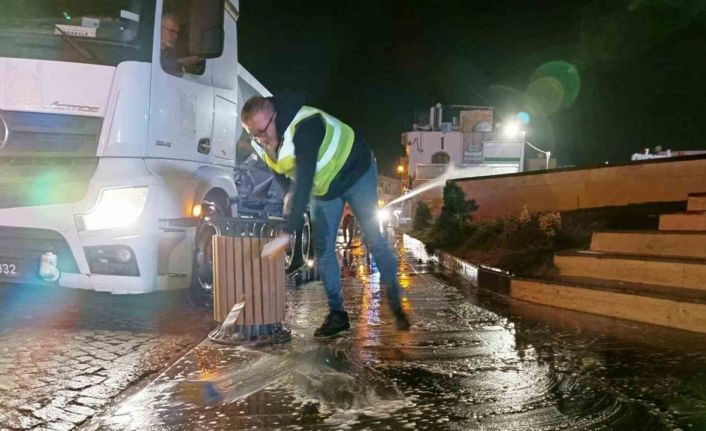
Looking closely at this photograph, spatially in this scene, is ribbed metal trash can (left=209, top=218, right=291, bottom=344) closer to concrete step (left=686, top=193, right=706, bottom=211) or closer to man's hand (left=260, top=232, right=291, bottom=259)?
man's hand (left=260, top=232, right=291, bottom=259)

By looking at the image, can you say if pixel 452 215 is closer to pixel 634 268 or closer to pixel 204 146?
pixel 634 268

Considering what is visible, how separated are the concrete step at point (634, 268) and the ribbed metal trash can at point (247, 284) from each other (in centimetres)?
331

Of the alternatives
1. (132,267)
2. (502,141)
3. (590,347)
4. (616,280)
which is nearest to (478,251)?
(616,280)

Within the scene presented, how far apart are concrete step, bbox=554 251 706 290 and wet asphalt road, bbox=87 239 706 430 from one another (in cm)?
71

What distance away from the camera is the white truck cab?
459 centimetres

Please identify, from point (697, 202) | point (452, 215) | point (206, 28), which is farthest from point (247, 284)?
point (452, 215)

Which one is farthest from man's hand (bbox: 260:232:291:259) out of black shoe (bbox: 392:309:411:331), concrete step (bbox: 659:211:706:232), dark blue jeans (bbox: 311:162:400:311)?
concrete step (bbox: 659:211:706:232)

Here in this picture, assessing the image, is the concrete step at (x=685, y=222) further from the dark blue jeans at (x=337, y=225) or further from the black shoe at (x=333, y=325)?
the black shoe at (x=333, y=325)

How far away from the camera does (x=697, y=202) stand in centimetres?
636

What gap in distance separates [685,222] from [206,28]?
5.18 meters

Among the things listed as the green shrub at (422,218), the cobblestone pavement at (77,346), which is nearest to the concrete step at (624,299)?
the cobblestone pavement at (77,346)

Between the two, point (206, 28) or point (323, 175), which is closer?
point (323, 175)

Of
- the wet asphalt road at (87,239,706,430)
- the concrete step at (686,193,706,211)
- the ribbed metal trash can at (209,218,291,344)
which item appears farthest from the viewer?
the concrete step at (686,193,706,211)

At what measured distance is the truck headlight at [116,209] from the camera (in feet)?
14.9
